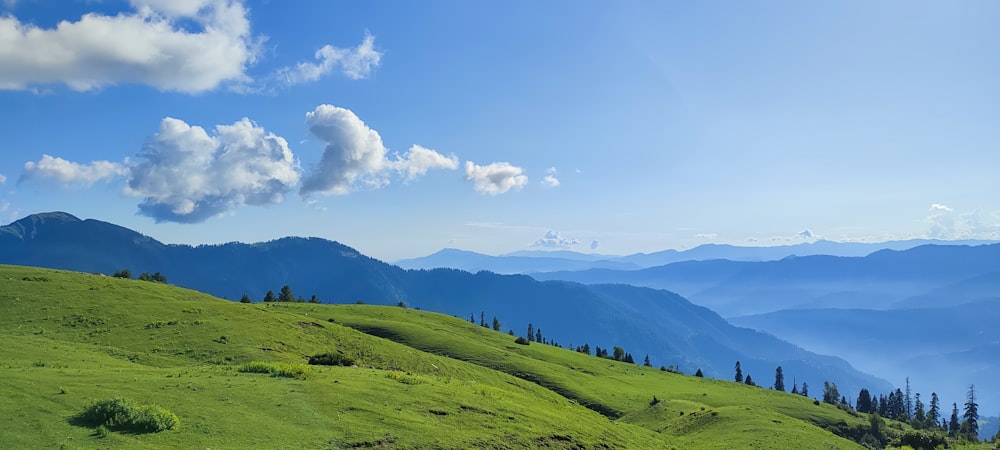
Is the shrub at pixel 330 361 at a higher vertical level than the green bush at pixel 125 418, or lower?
lower

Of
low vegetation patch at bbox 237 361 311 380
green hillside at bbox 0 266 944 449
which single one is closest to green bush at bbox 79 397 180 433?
green hillside at bbox 0 266 944 449

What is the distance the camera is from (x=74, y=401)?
2031 centimetres

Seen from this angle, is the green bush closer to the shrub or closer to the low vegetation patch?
the low vegetation patch

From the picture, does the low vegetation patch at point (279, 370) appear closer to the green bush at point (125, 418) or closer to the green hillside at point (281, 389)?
the green hillside at point (281, 389)

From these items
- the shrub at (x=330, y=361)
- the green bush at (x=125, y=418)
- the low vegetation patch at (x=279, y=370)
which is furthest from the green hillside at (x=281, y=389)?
the shrub at (x=330, y=361)

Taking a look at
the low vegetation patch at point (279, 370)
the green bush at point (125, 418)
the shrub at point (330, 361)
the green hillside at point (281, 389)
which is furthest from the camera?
the shrub at point (330, 361)

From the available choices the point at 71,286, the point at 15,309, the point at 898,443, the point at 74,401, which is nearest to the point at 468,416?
the point at 74,401

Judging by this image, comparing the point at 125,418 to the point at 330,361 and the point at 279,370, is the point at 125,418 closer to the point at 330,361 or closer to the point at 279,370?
the point at 279,370

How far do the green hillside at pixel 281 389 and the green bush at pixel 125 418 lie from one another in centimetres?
41

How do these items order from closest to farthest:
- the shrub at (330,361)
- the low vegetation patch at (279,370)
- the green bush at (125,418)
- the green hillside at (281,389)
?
the green bush at (125,418) < the green hillside at (281,389) < the low vegetation patch at (279,370) < the shrub at (330,361)

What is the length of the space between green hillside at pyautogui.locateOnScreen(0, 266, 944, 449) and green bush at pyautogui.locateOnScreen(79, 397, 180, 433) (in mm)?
406

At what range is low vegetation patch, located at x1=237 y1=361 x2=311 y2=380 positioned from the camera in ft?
94.8

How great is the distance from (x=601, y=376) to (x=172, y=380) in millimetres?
62620

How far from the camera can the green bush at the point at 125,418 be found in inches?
739
